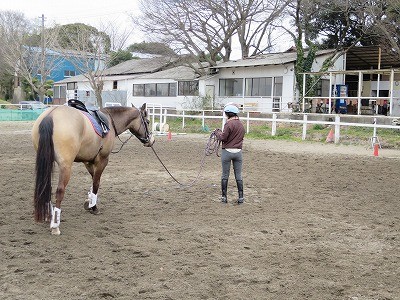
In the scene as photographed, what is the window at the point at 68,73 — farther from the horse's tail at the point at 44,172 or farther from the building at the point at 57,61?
the horse's tail at the point at 44,172

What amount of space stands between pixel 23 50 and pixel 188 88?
24.8m

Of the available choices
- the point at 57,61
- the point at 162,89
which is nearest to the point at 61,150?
the point at 162,89

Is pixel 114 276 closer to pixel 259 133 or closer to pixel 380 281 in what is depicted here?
pixel 380 281

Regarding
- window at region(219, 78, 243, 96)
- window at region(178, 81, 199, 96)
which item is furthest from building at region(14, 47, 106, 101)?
window at region(219, 78, 243, 96)

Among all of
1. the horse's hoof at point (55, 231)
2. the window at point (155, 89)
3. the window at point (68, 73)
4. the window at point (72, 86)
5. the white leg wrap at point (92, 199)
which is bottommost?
the horse's hoof at point (55, 231)

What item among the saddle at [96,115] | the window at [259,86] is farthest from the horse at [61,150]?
the window at [259,86]

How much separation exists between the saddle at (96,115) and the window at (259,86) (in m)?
26.2

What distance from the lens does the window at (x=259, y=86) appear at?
1270 inches

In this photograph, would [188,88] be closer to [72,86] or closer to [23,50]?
[72,86]

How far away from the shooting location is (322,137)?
66.0ft

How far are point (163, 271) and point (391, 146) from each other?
49.0 feet

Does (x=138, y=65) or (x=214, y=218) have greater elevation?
(x=138, y=65)

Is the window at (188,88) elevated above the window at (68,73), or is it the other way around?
the window at (68,73)

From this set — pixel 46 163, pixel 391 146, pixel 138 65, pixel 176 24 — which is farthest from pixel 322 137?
pixel 138 65
